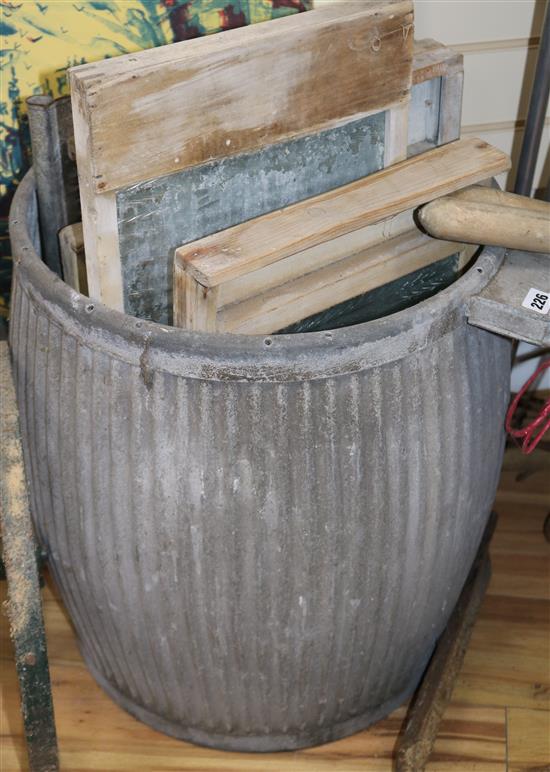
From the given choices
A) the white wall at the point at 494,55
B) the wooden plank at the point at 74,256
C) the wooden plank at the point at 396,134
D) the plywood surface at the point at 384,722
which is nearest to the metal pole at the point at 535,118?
the white wall at the point at 494,55

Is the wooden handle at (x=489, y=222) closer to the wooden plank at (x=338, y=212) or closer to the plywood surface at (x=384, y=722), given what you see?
the wooden plank at (x=338, y=212)

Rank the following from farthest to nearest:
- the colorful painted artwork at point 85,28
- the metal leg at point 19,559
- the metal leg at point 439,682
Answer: the colorful painted artwork at point 85,28, the metal leg at point 439,682, the metal leg at point 19,559

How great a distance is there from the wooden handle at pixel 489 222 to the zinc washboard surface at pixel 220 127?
12cm

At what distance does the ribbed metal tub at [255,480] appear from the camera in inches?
48.1

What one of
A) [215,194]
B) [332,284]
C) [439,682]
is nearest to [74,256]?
[215,194]

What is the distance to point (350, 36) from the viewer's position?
1.33 meters

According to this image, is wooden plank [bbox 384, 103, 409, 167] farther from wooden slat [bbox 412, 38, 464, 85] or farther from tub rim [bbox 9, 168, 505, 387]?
tub rim [bbox 9, 168, 505, 387]

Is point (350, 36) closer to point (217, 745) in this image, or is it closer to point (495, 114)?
point (495, 114)

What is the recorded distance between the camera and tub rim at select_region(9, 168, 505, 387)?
1.19 meters

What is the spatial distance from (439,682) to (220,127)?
80cm

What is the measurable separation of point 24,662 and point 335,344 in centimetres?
52

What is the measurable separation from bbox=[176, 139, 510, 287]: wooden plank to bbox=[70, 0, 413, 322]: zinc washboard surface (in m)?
0.04

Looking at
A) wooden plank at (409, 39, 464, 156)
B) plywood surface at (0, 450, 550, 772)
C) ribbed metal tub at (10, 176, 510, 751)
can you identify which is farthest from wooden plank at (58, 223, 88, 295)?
plywood surface at (0, 450, 550, 772)

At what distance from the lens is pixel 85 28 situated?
1.63 meters
